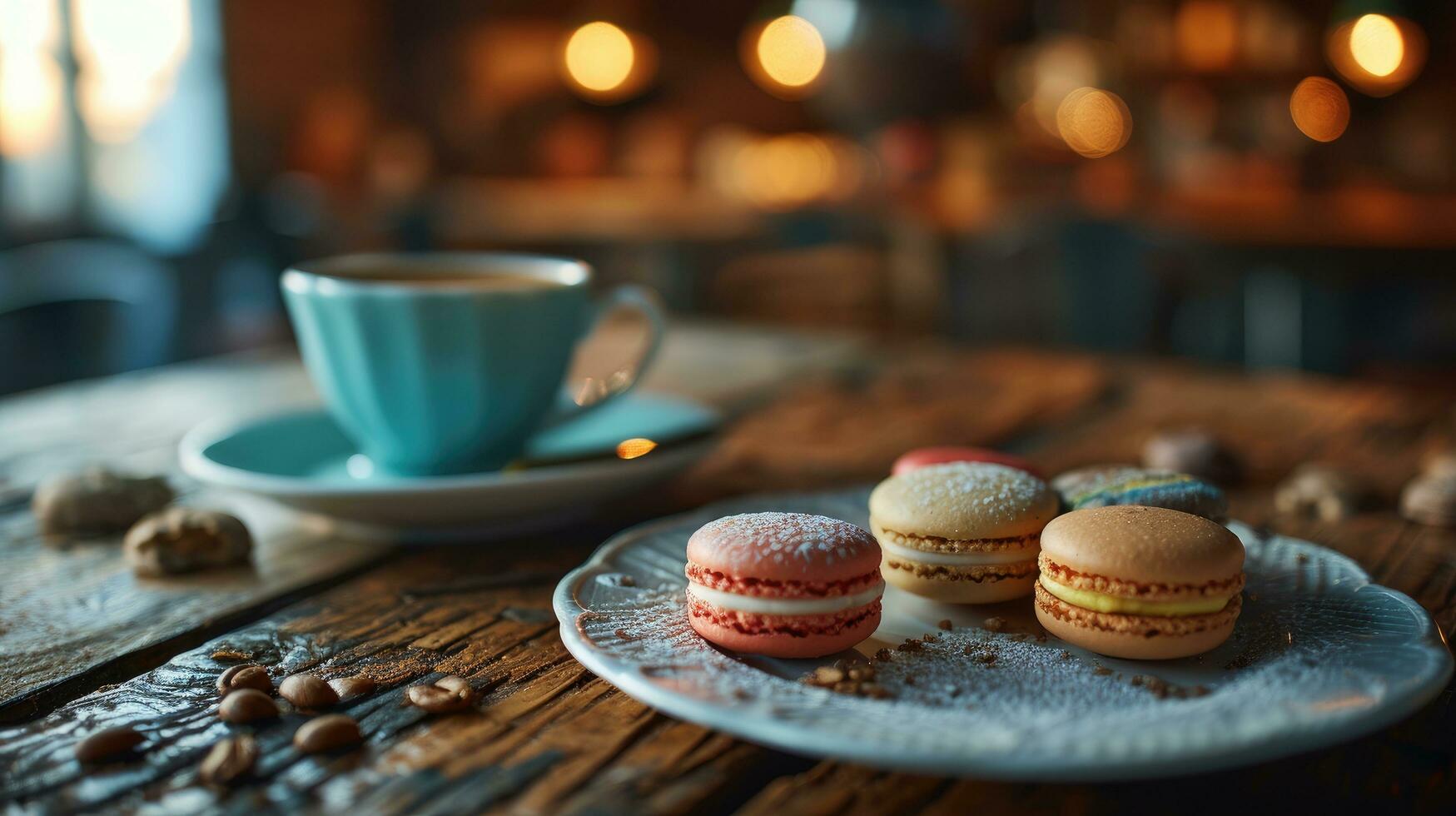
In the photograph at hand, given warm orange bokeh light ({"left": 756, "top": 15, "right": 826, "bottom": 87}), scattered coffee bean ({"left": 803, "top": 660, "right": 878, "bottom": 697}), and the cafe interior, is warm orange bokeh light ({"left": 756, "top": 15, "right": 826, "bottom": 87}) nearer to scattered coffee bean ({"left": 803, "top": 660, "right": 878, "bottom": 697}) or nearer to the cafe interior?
the cafe interior

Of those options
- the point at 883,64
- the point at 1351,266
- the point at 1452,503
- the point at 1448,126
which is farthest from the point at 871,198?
the point at 1452,503

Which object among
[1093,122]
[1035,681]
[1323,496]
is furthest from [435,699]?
[1093,122]

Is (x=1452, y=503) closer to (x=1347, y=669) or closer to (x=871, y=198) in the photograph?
(x=1347, y=669)

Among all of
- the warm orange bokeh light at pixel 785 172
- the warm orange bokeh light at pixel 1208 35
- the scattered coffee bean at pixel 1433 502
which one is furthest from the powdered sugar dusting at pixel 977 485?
the warm orange bokeh light at pixel 1208 35

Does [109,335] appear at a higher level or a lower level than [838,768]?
lower

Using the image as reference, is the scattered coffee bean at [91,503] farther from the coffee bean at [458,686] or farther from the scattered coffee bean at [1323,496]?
the scattered coffee bean at [1323,496]

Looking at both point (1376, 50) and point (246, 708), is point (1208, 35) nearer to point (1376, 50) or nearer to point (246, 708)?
point (1376, 50)
